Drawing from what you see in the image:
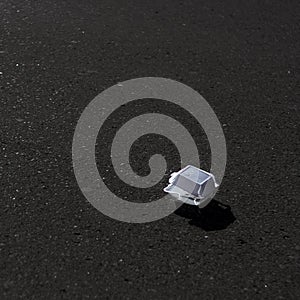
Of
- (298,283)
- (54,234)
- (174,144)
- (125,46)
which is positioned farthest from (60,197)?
(125,46)

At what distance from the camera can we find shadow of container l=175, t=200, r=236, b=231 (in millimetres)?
3268

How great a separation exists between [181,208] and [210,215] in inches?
5.8

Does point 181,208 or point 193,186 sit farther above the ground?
point 193,186

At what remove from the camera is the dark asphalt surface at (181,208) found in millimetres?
2959

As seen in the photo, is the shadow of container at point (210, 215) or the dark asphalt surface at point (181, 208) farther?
the shadow of container at point (210, 215)

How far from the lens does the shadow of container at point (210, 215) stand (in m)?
3.27

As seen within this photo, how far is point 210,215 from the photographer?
332cm

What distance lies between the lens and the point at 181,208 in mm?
3373

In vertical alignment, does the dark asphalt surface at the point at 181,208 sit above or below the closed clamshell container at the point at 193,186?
below

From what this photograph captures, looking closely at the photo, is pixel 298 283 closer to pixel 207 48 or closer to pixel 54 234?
pixel 54 234

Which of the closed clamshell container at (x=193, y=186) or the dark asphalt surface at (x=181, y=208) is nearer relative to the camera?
the dark asphalt surface at (x=181, y=208)

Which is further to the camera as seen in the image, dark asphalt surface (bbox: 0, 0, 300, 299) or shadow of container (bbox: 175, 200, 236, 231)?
shadow of container (bbox: 175, 200, 236, 231)

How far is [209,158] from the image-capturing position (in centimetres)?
378

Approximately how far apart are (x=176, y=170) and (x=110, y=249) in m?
0.73
